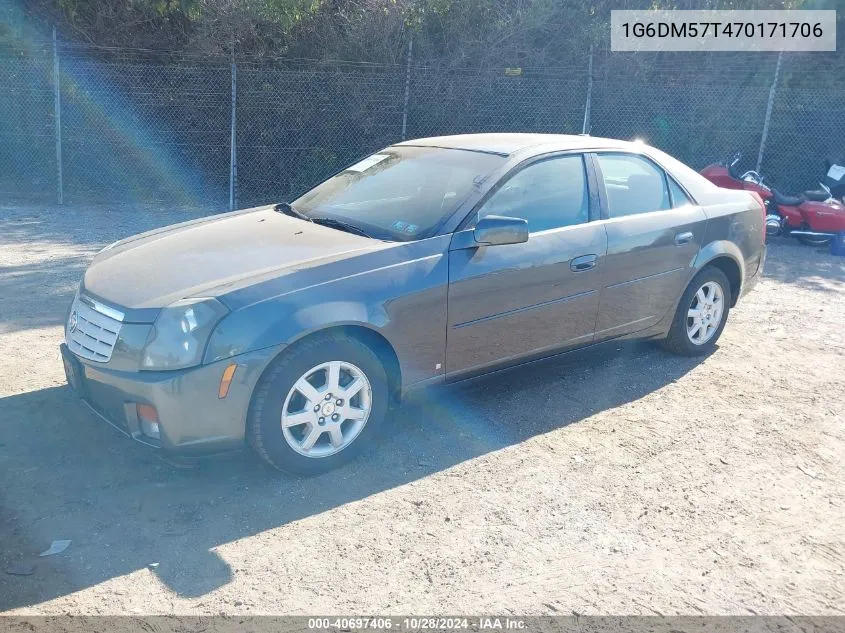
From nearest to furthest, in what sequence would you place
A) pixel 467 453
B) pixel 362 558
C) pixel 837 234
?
pixel 362 558, pixel 467 453, pixel 837 234

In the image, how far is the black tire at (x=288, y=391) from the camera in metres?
3.72

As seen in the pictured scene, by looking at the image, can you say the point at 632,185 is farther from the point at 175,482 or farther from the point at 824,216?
the point at 824,216

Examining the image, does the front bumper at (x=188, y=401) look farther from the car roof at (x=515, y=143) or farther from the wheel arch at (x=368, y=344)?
the car roof at (x=515, y=143)

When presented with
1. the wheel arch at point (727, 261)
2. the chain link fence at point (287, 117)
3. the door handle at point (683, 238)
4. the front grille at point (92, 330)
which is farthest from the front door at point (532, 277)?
the chain link fence at point (287, 117)

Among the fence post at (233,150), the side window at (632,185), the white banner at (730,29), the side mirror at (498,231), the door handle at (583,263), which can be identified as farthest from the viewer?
the white banner at (730,29)

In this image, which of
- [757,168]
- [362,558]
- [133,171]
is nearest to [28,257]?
[133,171]

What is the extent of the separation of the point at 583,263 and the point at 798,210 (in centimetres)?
704

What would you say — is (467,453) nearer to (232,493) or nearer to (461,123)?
(232,493)

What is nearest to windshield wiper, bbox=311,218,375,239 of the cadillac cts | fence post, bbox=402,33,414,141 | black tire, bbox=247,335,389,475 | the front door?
the cadillac cts

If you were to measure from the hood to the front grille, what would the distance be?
78 millimetres

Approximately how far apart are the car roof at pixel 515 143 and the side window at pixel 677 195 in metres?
0.41

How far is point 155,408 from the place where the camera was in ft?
11.6

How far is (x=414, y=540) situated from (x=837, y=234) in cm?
895

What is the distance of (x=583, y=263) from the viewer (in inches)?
191
